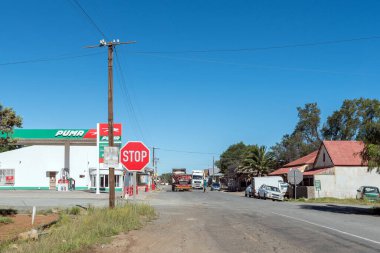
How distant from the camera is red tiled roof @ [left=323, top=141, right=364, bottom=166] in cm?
4737

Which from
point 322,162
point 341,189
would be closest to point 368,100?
point 322,162

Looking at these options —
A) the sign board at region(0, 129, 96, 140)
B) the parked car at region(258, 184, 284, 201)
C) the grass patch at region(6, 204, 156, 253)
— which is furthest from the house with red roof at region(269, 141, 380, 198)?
the sign board at region(0, 129, 96, 140)

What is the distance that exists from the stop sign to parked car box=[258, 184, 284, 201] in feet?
99.0

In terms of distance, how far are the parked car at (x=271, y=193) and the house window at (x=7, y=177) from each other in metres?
35.3

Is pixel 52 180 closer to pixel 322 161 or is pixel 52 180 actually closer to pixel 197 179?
pixel 197 179

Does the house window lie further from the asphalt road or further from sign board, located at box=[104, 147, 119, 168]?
the asphalt road

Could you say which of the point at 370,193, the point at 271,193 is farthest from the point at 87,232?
the point at 271,193

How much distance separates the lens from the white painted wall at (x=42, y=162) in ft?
208

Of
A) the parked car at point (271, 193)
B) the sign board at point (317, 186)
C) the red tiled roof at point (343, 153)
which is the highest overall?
the red tiled roof at point (343, 153)

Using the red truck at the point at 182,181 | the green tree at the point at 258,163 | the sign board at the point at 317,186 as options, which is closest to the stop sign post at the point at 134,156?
the sign board at the point at 317,186

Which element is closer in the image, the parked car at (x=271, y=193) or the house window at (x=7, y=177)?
the parked car at (x=271, y=193)

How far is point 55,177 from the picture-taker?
64.2 meters

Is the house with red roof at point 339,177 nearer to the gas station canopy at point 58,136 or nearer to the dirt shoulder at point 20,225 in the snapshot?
the dirt shoulder at point 20,225

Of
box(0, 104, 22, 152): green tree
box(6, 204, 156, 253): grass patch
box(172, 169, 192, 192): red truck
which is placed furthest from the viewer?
box(172, 169, 192, 192): red truck
